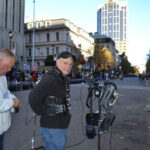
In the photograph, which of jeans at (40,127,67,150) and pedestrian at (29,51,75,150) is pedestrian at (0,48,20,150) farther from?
jeans at (40,127,67,150)

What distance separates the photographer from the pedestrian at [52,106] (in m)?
2.29

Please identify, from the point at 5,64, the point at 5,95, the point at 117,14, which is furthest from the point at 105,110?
the point at 117,14

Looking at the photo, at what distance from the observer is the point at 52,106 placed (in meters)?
2.29

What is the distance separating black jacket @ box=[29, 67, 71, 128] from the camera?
2.29 meters

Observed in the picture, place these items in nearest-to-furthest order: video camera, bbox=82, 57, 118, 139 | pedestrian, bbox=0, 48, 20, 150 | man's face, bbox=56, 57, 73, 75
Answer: pedestrian, bbox=0, 48, 20, 150 → man's face, bbox=56, 57, 73, 75 → video camera, bbox=82, 57, 118, 139

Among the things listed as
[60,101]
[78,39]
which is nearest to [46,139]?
[60,101]

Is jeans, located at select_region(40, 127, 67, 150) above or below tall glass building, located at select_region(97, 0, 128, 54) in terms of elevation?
below

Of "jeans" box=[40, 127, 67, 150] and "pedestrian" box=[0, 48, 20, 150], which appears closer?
"pedestrian" box=[0, 48, 20, 150]

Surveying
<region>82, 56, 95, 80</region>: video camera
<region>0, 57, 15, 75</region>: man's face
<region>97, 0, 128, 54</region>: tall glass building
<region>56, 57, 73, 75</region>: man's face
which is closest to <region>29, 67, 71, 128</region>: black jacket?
<region>56, 57, 73, 75</region>: man's face

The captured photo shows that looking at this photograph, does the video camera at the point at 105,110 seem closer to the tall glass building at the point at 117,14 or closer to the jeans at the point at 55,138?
the jeans at the point at 55,138

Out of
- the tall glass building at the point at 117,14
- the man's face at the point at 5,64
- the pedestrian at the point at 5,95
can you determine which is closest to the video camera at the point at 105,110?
the pedestrian at the point at 5,95

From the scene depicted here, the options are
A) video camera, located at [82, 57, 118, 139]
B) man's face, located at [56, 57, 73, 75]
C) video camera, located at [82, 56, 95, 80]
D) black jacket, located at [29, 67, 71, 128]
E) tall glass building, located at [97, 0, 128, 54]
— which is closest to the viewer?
black jacket, located at [29, 67, 71, 128]

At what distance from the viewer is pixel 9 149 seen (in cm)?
416

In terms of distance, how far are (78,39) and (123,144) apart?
6778 cm
